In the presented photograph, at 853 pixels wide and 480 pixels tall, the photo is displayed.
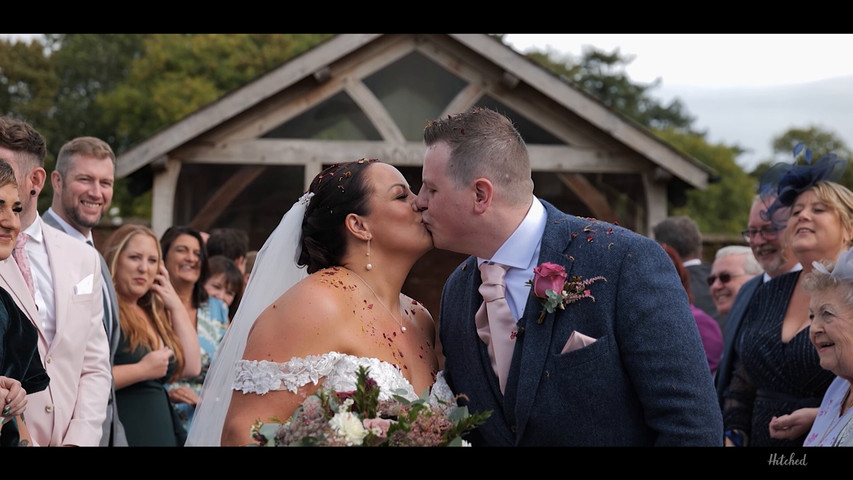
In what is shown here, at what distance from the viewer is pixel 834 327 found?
4324mm

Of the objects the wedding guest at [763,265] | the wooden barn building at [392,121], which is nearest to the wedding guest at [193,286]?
the wedding guest at [763,265]

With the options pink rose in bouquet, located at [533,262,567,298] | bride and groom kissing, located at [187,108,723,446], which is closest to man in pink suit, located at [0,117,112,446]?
bride and groom kissing, located at [187,108,723,446]

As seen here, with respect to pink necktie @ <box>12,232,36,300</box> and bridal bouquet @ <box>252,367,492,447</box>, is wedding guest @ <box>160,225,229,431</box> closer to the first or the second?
pink necktie @ <box>12,232,36,300</box>

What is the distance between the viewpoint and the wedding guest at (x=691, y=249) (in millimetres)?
8305

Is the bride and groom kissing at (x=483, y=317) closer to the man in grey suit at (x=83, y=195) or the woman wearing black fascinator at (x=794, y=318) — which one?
the man in grey suit at (x=83, y=195)

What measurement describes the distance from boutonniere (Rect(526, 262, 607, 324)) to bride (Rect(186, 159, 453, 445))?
64 cm

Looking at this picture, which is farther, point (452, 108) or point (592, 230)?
point (452, 108)

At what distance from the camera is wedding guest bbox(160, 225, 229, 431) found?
7.29m

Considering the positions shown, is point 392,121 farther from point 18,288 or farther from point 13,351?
point 13,351
